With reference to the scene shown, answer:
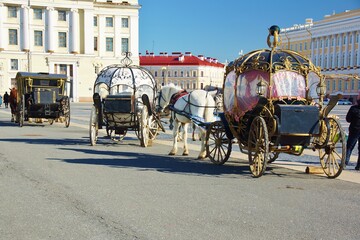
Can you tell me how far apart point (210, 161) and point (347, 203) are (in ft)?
16.7

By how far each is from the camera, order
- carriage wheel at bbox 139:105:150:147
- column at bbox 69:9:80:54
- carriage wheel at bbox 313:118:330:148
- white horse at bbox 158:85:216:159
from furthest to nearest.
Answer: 1. column at bbox 69:9:80:54
2. carriage wheel at bbox 139:105:150:147
3. white horse at bbox 158:85:216:159
4. carriage wheel at bbox 313:118:330:148

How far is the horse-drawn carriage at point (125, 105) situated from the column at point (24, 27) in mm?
64252

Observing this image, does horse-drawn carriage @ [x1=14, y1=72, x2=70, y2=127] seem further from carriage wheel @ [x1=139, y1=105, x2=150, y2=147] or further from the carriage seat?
carriage wheel @ [x1=139, y1=105, x2=150, y2=147]

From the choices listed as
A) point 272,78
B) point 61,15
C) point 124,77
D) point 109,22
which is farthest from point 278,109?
point 109,22

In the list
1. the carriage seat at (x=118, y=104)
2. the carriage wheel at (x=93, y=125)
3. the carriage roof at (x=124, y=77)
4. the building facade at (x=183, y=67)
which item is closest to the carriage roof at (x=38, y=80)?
the carriage roof at (x=124, y=77)

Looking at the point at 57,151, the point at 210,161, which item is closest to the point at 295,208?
the point at 210,161

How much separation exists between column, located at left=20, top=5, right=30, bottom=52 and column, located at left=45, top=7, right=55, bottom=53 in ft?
9.68

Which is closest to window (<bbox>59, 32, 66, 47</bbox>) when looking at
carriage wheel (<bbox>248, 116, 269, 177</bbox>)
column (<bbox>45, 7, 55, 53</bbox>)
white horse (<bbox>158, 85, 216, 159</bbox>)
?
column (<bbox>45, 7, 55, 53</bbox>)

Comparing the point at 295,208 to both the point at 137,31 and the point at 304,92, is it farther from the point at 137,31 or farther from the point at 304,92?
the point at 137,31

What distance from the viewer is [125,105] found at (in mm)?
15773

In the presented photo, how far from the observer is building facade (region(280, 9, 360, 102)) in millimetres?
103188

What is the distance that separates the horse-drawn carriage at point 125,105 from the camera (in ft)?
51.8

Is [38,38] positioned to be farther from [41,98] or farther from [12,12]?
[41,98]

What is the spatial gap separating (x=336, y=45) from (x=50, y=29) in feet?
201
